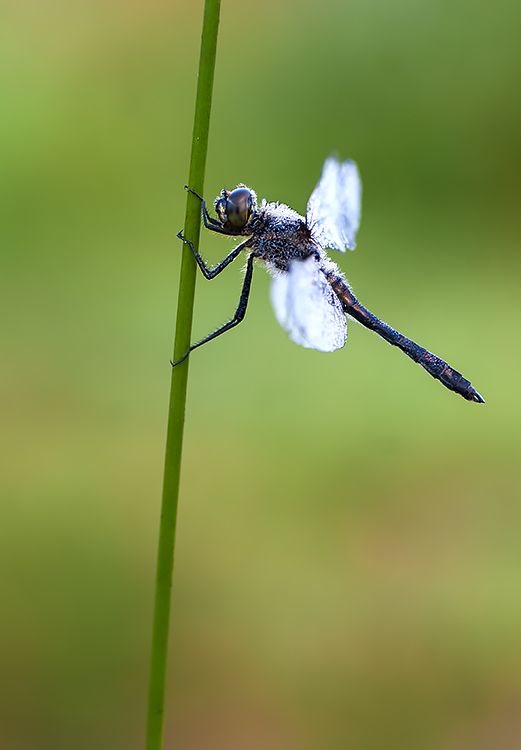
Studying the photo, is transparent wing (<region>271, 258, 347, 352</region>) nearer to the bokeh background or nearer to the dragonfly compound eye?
the dragonfly compound eye

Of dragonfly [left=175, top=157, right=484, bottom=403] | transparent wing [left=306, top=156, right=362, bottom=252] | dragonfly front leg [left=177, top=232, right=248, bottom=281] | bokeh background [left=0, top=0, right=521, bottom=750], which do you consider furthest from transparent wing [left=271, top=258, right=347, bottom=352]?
bokeh background [left=0, top=0, right=521, bottom=750]

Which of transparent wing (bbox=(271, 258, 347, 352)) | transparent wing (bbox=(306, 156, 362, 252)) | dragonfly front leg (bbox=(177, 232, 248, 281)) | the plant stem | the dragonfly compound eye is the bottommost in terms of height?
the plant stem

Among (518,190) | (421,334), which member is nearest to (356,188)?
(421,334)

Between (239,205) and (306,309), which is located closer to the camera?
(306,309)

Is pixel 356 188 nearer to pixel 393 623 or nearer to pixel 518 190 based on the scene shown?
pixel 393 623

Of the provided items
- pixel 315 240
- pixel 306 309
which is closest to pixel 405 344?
pixel 315 240

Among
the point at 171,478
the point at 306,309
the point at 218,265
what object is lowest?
the point at 171,478

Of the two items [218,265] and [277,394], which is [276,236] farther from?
[277,394]

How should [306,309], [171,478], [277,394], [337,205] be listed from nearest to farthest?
[171,478] < [306,309] < [337,205] < [277,394]
